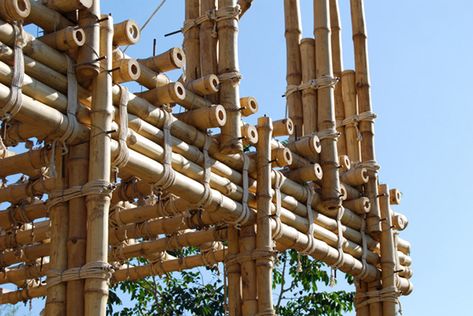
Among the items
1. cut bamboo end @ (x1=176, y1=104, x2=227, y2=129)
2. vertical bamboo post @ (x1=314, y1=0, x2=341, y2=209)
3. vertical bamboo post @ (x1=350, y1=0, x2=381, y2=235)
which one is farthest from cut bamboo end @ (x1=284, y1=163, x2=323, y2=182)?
cut bamboo end @ (x1=176, y1=104, x2=227, y2=129)

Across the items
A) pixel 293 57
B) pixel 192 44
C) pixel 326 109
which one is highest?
pixel 293 57

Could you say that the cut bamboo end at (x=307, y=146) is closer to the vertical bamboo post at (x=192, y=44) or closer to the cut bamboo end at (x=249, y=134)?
the cut bamboo end at (x=249, y=134)

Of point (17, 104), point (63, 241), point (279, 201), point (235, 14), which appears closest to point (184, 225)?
point (279, 201)

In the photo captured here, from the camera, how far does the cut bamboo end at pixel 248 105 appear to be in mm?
9344

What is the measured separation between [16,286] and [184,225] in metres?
3.75

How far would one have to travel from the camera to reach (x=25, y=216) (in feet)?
32.8

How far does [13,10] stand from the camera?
267 inches

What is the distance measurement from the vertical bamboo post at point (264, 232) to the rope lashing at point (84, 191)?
242cm

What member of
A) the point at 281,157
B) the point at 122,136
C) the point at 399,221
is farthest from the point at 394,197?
the point at 122,136

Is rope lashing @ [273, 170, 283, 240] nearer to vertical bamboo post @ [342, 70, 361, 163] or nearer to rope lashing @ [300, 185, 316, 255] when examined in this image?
rope lashing @ [300, 185, 316, 255]

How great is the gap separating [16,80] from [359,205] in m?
5.57

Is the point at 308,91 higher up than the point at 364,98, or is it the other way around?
the point at 364,98

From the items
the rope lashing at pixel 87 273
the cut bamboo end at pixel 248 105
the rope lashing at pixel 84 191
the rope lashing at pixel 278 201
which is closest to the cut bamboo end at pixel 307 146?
the rope lashing at pixel 278 201

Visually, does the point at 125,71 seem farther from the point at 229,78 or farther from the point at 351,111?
the point at 351,111
